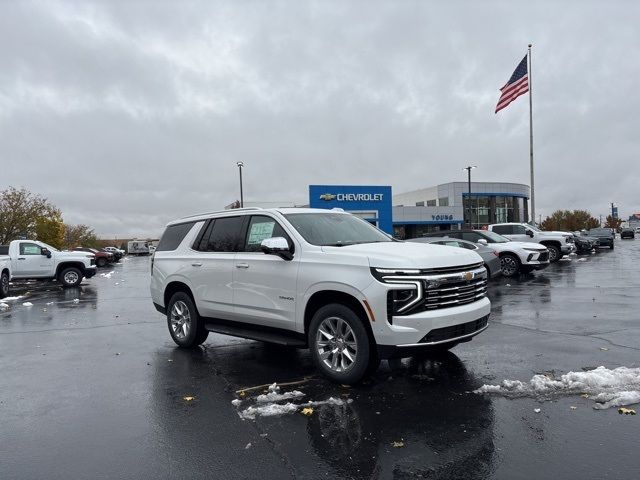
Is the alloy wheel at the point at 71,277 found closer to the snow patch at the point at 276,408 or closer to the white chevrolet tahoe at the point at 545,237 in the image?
the snow patch at the point at 276,408

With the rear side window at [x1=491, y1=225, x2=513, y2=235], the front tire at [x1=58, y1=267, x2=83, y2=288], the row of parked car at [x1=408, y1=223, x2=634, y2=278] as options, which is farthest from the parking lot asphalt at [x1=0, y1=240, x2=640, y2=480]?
the rear side window at [x1=491, y1=225, x2=513, y2=235]

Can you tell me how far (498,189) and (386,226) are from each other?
45874 mm

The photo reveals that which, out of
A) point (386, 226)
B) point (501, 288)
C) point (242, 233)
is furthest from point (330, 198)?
point (242, 233)

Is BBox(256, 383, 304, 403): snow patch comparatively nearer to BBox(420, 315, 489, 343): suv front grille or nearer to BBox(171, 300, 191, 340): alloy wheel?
BBox(420, 315, 489, 343): suv front grille

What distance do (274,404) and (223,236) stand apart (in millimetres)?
2958

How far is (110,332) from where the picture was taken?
939 cm

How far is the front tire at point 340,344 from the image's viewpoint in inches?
207

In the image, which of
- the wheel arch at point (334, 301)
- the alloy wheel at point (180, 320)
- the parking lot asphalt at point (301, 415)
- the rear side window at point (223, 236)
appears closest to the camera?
the parking lot asphalt at point (301, 415)

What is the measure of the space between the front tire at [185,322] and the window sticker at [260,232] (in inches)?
62.9

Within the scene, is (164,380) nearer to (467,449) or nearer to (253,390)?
(253,390)

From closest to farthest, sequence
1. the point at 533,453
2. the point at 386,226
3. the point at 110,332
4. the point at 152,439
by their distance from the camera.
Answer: the point at 533,453
the point at 152,439
the point at 110,332
the point at 386,226

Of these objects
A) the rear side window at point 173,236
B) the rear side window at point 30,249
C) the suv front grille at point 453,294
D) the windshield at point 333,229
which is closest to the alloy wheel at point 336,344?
the suv front grille at point 453,294

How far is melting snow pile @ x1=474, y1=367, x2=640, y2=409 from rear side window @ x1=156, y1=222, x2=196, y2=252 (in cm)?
498

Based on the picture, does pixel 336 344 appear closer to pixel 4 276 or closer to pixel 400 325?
pixel 400 325
